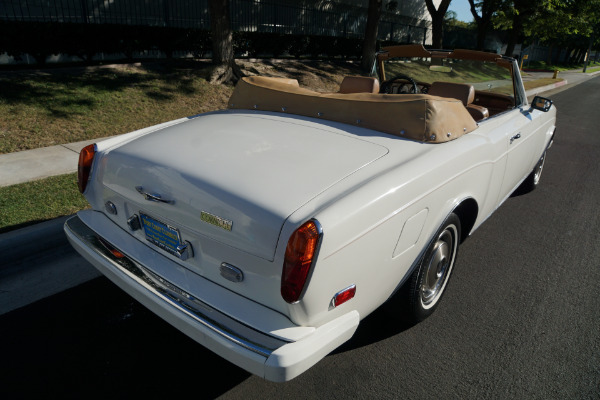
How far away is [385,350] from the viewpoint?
8.96 ft

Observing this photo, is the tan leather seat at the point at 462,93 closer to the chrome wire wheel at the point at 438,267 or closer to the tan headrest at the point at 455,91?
the tan headrest at the point at 455,91

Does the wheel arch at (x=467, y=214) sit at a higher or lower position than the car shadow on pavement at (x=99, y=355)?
higher

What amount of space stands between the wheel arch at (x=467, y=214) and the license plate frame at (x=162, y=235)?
73.0 inches

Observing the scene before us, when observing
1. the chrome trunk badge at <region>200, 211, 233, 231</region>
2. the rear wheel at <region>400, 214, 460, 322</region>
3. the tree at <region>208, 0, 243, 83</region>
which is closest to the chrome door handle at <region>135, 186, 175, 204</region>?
the chrome trunk badge at <region>200, 211, 233, 231</region>

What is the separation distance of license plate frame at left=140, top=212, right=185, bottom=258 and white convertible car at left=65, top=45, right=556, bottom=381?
0.01 meters

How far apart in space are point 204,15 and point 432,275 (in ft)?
52.9

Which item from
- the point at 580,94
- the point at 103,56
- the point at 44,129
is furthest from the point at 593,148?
the point at 580,94

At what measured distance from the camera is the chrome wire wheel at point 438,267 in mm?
2811

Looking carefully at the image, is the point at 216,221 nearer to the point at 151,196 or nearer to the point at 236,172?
the point at 236,172

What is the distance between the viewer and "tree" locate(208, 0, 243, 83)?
974cm

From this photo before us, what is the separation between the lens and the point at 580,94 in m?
19.3

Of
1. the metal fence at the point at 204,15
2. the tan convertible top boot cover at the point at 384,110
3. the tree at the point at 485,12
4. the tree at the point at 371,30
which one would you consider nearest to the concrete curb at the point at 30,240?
the tan convertible top boot cover at the point at 384,110

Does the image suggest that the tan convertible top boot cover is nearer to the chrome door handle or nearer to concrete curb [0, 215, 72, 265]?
the chrome door handle

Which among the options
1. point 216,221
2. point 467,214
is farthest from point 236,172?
point 467,214
